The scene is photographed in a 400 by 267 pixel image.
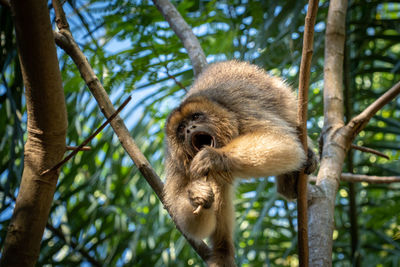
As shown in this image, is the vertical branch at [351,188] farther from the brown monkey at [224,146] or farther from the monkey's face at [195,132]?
the monkey's face at [195,132]

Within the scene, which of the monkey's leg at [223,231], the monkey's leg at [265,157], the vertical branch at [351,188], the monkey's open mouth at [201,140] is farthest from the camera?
the vertical branch at [351,188]

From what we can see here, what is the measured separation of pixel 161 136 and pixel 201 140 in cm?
189

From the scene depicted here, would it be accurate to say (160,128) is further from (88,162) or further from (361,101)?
(361,101)

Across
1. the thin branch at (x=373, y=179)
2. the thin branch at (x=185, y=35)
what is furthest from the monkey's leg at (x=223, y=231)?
the thin branch at (x=185, y=35)

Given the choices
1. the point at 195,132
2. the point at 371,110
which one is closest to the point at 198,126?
the point at 195,132

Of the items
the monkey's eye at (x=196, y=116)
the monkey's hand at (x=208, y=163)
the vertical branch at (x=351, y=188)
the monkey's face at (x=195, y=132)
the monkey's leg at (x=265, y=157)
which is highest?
the monkey's eye at (x=196, y=116)

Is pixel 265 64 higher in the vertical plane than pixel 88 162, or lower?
higher

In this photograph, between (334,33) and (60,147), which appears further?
(334,33)

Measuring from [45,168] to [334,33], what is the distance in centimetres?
272

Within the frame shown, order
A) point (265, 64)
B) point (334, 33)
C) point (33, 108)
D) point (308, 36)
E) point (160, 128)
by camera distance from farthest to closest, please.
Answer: point (160, 128), point (265, 64), point (334, 33), point (308, 36), point (33, 108)

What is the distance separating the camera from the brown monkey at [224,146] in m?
3.28

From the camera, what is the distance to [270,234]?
6.02 metres

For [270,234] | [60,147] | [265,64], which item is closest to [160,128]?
[265,64]

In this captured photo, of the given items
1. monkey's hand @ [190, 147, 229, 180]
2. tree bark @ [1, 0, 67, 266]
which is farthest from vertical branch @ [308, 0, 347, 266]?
tree bark @ [1, 0, 67, 266]
